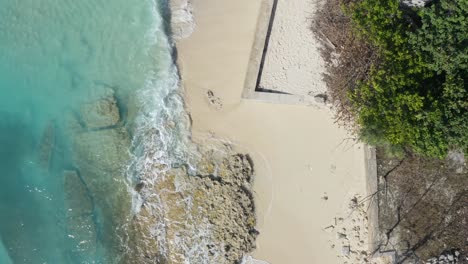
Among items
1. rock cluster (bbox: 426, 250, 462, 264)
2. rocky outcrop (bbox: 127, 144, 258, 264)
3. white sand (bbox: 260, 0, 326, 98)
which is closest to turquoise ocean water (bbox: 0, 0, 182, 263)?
rocky outcrop (bbox: 127, 144, 258, 264)

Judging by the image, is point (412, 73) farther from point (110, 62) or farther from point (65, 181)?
point (65, 181)

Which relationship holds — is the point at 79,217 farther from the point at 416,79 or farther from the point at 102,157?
the point at 416,79

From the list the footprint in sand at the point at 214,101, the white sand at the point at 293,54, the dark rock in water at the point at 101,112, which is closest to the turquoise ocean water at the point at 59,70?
the dark rock in water at the point at 101,112

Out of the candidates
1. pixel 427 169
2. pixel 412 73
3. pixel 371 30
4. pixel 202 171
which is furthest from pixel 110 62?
pixel 427 169

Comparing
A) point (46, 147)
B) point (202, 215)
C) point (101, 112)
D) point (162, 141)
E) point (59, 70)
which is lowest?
point (202, 215)

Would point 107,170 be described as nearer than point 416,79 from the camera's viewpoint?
No

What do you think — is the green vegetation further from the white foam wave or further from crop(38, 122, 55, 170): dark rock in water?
crop(38, 122, 55, 170): dark rock in water

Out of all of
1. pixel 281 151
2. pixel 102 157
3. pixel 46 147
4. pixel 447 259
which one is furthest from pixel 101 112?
pixel 447 259
